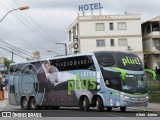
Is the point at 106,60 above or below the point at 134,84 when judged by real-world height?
above

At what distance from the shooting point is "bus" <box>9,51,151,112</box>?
24547mm

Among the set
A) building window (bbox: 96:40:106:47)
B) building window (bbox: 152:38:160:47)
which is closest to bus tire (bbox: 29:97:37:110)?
building window (bbox: 96:40:106:47)

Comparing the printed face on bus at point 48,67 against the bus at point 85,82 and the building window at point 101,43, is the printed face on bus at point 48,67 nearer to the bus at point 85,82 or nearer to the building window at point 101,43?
the bus at point 85,82

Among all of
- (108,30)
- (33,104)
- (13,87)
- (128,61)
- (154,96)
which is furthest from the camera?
(108,30)

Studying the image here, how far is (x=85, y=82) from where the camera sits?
86.8 ft

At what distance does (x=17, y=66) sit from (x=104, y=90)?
10468mm

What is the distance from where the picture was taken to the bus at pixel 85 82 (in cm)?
2455

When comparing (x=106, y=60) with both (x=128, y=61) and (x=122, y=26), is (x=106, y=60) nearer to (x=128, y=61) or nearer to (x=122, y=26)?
(x=128, y=61)

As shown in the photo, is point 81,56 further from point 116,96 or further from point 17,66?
point 17,66

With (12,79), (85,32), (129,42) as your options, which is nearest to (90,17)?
(85,32)

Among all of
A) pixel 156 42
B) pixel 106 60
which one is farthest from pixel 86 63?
pixel 156 42

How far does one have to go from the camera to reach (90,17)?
7412 centimetres

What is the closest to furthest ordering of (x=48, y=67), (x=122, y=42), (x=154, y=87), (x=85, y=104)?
(x=85, y=104) → (x=48, y=67) → (x=154, y=87) → (x=122, y=42)

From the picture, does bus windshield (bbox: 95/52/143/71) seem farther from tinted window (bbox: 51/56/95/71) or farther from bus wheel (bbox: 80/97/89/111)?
bus wheel (bbox: 80/97/89/111)
